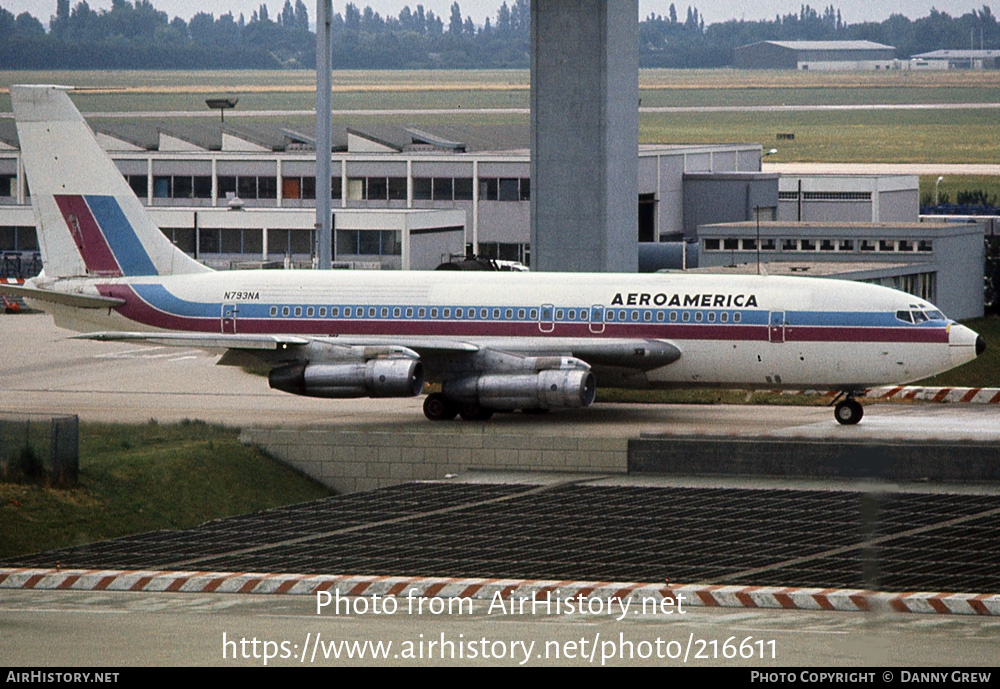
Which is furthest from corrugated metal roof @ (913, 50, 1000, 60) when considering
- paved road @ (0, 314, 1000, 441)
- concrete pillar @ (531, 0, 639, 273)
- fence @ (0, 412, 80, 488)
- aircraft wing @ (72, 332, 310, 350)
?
fence @ (0, 412, 80, 488)

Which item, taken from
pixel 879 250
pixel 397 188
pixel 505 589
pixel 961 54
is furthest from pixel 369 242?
pixel 961 54

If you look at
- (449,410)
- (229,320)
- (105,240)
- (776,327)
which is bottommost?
(449,410)

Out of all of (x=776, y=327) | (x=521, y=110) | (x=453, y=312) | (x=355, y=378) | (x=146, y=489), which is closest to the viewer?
(x=146, y=489)

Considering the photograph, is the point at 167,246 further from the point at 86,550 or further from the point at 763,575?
the point at 763,575

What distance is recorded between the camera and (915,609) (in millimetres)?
27125

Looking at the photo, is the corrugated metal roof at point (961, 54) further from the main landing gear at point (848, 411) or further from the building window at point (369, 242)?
the main landing gear at point (848, 411)

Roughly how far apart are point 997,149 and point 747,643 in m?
133

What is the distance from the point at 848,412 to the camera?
45.2m

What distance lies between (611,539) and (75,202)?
24.5 metres

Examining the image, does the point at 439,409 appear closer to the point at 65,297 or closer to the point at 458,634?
the point at 65,297

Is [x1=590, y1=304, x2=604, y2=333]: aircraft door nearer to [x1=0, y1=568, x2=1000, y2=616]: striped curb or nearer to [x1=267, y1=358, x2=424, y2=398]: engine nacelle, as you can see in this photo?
[x1=267, y1=358, x2=424, y2=398]: engine nacelle

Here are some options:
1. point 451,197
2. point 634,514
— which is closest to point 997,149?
point 451,197

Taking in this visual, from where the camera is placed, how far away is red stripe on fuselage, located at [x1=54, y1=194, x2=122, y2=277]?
50.2 m

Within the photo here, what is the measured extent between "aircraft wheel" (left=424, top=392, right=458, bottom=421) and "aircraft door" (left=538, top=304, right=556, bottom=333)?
126 inches
